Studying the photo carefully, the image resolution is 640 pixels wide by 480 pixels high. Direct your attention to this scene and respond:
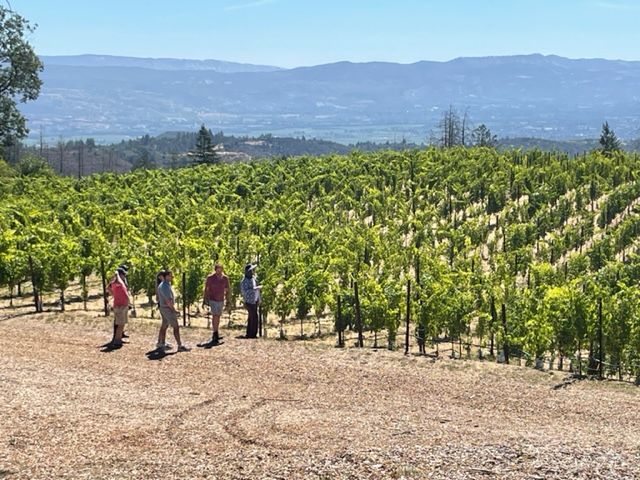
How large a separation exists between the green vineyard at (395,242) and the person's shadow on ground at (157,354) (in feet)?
14.3

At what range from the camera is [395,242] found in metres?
28.6

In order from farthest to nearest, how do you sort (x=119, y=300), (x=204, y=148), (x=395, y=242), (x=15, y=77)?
(x=204, y=148)
(x=15, y=77)
(x=395, y=242)
(x=119, y=300)

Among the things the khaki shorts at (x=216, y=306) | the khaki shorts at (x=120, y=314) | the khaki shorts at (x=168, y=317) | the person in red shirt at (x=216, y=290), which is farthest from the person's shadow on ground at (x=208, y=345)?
the khaki shorts at (x=120, y=314)

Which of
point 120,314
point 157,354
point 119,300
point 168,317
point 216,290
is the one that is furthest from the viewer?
point 216,290

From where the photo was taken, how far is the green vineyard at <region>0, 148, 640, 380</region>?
1847 centimetres

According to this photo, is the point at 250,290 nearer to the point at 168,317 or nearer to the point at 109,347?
the point at 168,317

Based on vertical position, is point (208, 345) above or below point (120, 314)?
below

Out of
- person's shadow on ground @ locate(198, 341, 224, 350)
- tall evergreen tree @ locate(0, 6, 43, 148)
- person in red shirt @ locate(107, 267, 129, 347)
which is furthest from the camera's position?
tall evergreen tree @ locate(0, 6, 43, 148)

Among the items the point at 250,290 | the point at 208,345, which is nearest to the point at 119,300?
the point at 208,345

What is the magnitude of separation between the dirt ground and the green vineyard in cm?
227

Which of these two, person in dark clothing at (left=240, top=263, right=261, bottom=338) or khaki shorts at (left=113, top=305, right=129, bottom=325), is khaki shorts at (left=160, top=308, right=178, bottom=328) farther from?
person in dark clothing at (left=240, top=263, right=261, bottom=338)

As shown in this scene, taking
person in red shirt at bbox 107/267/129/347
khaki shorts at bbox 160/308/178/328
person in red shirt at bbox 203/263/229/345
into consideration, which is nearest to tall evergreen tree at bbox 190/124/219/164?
person in red shirt at bbox 107/267/129/347

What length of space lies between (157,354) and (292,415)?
4452mm

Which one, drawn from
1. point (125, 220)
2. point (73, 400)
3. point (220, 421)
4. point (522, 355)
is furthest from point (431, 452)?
point (125, 220)
